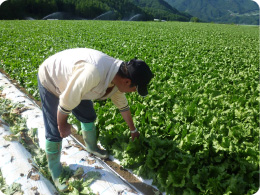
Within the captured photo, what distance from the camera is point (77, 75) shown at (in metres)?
2.34

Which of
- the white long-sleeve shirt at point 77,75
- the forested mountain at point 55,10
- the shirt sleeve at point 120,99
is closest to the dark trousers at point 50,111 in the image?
the white long-sleeve shirt at point 77,75

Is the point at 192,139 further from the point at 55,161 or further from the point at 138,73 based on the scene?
the point at 55,161

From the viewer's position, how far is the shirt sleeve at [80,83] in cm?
228

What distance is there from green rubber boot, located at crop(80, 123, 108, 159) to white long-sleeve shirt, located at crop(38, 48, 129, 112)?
0.97 meters

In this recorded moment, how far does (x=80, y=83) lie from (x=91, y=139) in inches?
67.7

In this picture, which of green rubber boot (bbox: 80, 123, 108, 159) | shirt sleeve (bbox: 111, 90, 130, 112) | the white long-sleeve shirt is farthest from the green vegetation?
the white long-sleeve shirt

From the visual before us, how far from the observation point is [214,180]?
9.32ft

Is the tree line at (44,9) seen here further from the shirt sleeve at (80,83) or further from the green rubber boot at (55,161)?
the shirt sleeve at (80,83)

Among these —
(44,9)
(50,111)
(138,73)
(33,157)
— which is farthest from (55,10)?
(138,73)

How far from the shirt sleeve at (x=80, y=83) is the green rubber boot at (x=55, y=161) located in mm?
1041

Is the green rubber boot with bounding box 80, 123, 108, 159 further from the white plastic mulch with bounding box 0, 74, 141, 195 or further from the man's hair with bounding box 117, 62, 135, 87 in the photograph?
the man's hair with bounding box 117, 62, 135, 87

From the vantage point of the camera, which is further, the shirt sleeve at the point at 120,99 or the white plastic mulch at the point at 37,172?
the shirt sleeve at the point at 120,99

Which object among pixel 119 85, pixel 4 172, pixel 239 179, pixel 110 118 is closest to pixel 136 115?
pixel 110 118

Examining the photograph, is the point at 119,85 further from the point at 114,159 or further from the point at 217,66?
the point at 217,66
